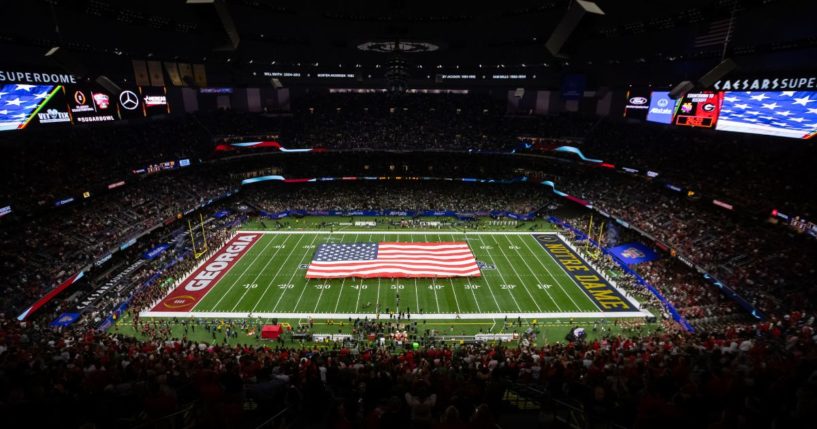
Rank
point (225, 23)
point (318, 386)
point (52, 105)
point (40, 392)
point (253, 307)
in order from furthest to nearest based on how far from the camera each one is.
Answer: point (52, 105)
point (253, 307)
point (225, 23)
point (318, 386)
point (40, 392)

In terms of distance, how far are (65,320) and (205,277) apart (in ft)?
32.5

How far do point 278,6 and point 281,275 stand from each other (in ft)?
96.1

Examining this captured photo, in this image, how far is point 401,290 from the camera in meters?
32.8

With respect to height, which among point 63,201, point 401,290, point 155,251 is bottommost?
point 401,290

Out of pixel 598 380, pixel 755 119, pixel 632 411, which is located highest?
pixel 755 119

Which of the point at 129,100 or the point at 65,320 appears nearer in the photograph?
the point at 65,320

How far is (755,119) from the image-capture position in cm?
3169

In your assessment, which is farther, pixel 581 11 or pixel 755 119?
pixel 755 119

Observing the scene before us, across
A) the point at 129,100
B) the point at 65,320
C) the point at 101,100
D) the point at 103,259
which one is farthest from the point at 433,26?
the point at 65,320

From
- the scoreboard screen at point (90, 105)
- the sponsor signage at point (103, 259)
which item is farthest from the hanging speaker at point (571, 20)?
the scoreboard screen at point (90, 105)

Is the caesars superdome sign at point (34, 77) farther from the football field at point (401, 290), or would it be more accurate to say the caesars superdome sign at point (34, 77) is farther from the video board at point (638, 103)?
the video board at point (638, 103)

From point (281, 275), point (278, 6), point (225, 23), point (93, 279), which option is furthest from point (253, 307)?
point (278, 6)

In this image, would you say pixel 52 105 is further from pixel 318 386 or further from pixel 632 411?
pixel 632 411

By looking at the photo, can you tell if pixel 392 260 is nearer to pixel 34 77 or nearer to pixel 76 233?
pixel 76 233
